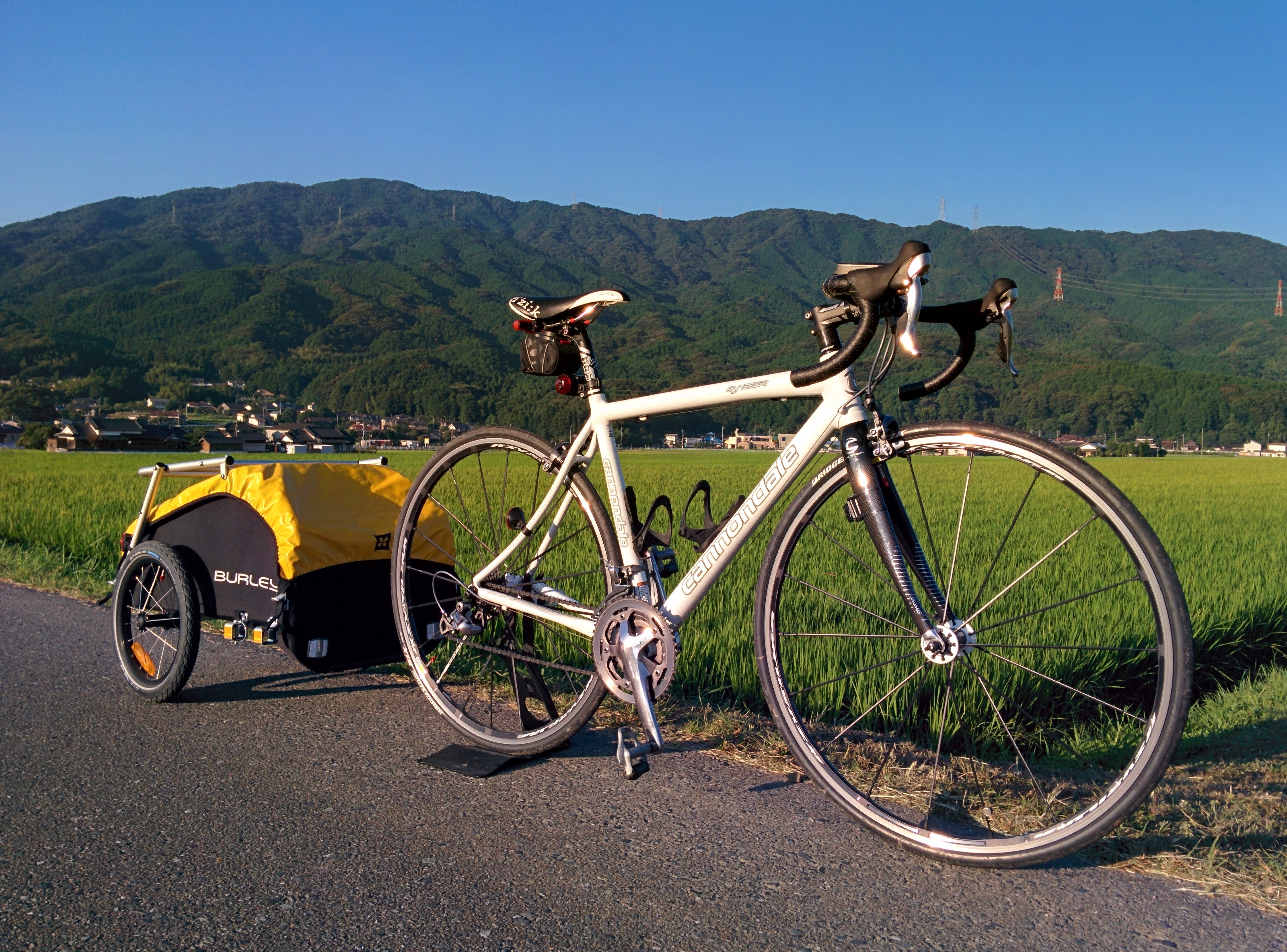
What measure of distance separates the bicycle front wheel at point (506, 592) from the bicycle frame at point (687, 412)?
0.15ft

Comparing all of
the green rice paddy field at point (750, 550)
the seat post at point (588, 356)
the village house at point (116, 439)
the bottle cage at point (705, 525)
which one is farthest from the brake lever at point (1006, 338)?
the village house at point (116, 439)

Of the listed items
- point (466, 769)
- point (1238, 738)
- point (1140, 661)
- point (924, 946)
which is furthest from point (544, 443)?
point (1140, 661)

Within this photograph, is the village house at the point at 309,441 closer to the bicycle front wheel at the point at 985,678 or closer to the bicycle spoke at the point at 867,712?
the bicycle front wheel at the point at 985,678

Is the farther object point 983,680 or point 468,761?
point 468,761

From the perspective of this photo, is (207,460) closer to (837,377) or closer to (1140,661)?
(837,377)

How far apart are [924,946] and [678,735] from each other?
1.32 metres

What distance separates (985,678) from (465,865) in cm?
187

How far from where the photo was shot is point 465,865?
Answer: 198 cm

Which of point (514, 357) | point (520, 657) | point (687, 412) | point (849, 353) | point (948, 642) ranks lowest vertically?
point (520, 657)

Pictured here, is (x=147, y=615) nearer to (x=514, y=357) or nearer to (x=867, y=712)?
(x=867, y=712)

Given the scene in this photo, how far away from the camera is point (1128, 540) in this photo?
1.84 meters

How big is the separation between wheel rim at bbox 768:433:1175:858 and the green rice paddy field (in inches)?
12.2

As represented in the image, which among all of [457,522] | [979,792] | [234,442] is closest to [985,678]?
[979,792]

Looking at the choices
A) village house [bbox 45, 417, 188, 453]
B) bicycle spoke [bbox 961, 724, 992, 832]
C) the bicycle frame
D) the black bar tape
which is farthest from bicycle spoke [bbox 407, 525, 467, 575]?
village house [bbox 45, 417, 188, 453]
